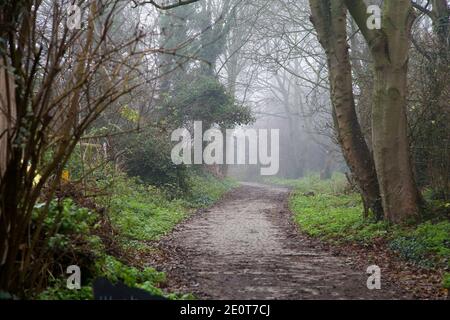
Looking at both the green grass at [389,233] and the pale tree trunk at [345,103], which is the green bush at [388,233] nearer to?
the green grass at [389,233]

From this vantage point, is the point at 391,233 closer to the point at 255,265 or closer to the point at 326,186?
the point at 255,265

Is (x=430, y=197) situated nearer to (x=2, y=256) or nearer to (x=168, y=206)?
(x=168, y=206)

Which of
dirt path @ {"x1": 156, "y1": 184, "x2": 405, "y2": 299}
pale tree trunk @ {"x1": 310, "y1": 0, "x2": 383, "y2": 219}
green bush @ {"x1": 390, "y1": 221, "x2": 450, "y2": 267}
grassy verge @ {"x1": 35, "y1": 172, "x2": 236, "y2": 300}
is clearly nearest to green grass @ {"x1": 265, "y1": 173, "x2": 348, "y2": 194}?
grassy verge @ {"x1": 35, "y1": 172, "x2": 236, "y2": 300}

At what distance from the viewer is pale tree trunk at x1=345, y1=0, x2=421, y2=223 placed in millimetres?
10625

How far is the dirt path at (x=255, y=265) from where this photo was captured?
6.50 meters

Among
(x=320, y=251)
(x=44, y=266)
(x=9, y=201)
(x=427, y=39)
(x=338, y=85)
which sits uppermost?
(x=427, y=39)

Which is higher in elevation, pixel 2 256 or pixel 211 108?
pixel 211 108

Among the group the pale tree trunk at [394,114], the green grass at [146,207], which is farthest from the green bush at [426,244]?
the green grass at [146,207]

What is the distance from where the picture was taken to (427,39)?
42.8 ft

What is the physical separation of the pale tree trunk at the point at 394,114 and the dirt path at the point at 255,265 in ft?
6.44

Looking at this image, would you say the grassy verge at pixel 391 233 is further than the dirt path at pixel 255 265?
Yes

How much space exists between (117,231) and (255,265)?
2.55 meters

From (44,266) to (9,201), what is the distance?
3.36 feet

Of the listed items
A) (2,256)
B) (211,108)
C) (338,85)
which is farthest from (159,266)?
(211,108)
